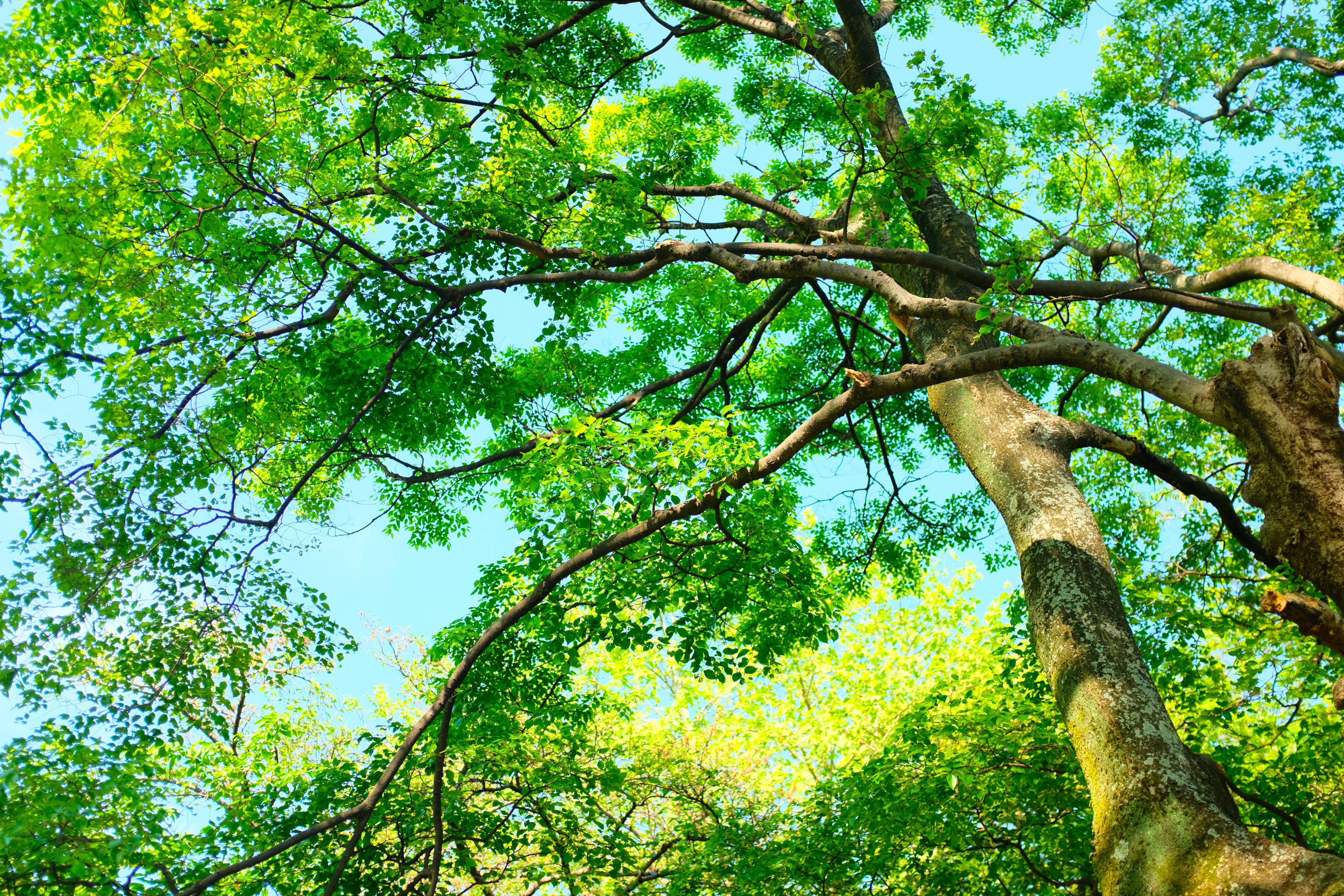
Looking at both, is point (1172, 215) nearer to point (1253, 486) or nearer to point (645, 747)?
point (1253, 486)

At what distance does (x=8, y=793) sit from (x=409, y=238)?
516 centimetres

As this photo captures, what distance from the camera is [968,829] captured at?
24.9ft

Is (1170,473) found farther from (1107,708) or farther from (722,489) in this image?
(722,489)

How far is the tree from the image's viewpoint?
4.80 meters

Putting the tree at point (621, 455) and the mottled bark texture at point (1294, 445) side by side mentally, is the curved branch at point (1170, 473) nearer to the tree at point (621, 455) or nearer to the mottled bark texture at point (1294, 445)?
the tree at point (621, 455)

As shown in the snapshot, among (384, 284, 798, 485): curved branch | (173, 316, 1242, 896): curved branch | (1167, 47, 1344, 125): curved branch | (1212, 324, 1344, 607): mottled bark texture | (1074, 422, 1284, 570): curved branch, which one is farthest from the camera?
(1167, 47, 1344, 125): curved branch

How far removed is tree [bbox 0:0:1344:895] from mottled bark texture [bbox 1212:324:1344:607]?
21 mm

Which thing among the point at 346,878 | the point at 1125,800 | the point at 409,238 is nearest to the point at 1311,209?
the point at 1125,800

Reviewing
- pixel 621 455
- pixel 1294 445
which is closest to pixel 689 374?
pixel 621 455

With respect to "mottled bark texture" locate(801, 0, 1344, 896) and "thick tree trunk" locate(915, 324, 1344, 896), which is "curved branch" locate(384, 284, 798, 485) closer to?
"mottled bark texture" locate(801, 0, 1344, 896)

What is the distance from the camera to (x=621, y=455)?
705 cm

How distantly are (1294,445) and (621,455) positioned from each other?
449cm

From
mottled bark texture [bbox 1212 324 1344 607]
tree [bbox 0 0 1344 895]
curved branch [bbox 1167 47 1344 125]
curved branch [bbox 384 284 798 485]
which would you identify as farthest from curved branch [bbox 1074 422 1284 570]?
curved branch [bbox 1167 47 1344 125]

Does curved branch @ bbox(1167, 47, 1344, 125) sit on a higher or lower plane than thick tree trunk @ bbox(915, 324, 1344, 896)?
higher
